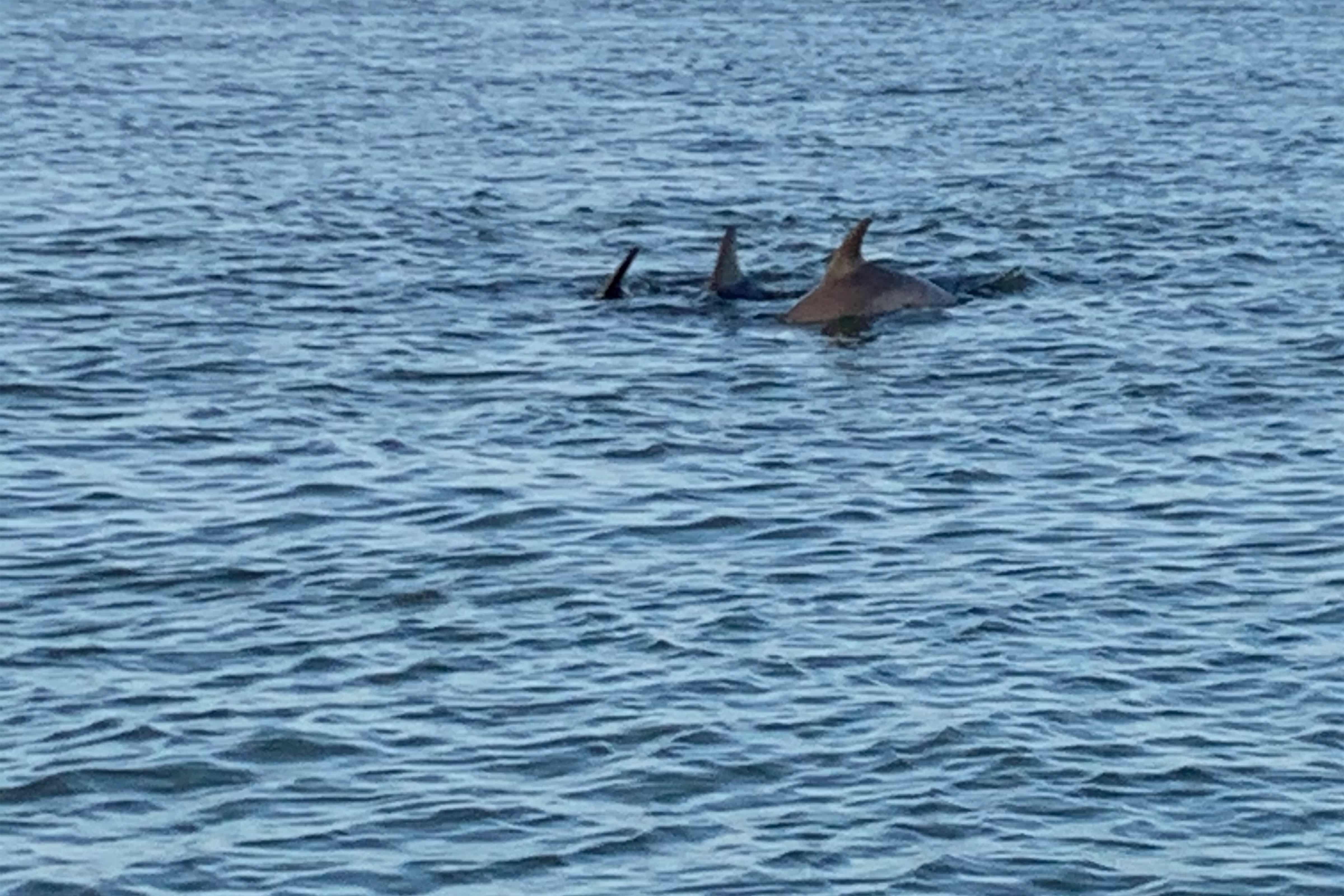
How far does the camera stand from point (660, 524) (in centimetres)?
1920

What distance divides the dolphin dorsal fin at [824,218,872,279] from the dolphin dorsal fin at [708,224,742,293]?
1.10 meters

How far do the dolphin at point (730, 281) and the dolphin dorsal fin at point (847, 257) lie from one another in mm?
1136

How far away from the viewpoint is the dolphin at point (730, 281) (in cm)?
2731

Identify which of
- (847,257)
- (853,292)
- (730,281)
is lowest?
(730,281)

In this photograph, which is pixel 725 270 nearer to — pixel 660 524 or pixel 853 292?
pixel 853 292

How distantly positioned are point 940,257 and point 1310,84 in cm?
1841

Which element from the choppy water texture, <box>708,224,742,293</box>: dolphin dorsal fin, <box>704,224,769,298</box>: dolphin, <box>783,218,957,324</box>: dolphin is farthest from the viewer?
<box>704,224,769,298</box>: dolphin

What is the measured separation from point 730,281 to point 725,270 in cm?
14

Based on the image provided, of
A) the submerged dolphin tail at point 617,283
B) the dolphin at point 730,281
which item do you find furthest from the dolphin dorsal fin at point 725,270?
the submerged dolphin tail at point 617,283

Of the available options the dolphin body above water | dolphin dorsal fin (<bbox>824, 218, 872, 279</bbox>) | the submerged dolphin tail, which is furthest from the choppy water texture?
dolphin dorsal fin (<bbox>824, 218, 872, 279</bbox>)

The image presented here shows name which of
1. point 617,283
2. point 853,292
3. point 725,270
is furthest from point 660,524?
point 725,270

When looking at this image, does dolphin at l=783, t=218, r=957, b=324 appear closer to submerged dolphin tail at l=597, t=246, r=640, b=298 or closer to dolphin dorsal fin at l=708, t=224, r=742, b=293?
dolphin dorsal fin at l=708, t=224, r=742, b=293

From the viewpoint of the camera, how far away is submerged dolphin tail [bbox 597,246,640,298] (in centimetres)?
2692

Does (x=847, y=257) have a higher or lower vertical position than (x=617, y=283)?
higher
